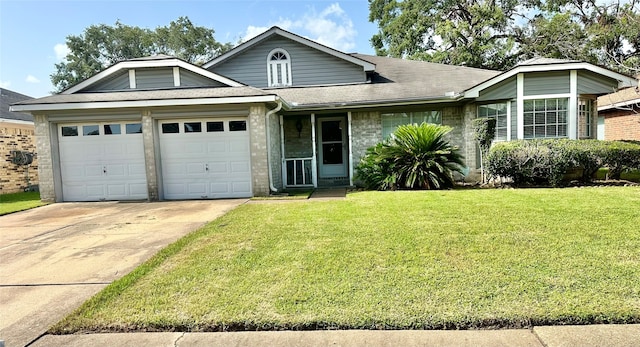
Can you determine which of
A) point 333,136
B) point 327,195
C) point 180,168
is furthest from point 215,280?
point 333,136

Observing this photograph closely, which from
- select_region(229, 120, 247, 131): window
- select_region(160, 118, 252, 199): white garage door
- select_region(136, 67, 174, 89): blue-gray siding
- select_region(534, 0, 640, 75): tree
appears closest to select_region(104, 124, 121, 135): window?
select_region(160, 118, 252, 199): white garage door

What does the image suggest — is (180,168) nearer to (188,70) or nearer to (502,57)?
(188,70)

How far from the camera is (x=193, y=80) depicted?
10.8 meters

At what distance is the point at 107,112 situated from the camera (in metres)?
9.88

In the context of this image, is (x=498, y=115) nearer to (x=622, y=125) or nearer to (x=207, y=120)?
(x=207, y=120)

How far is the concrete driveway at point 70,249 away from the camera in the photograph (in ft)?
10.6

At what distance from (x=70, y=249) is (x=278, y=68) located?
10090 mm

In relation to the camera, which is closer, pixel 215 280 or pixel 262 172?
pixel 215 280

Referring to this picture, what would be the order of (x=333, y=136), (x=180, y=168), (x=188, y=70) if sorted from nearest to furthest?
(x=180, y=168) → (x=188, y=70) → (x=333, y=136)

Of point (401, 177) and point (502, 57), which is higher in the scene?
point (502, 57)

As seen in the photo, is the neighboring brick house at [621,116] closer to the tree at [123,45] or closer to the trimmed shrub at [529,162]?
the trimmed shrub at [529,162]

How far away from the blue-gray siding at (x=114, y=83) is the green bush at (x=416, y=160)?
8156 mm

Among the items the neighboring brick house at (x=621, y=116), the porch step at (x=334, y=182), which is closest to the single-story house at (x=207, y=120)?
the porch step at (x=334, y=182)

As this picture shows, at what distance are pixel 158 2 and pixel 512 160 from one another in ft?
36.7
